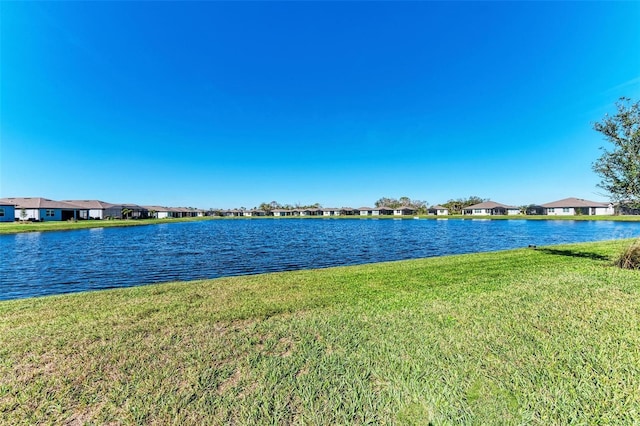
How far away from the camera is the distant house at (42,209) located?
1927 inches

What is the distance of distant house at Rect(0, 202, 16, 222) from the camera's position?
45.7 m

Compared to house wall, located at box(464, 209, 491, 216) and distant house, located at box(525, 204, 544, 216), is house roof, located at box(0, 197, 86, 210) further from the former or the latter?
distant house, located at box(525, 204, 544, 216)

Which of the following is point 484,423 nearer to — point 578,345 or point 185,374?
point 578,345

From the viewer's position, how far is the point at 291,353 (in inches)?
150

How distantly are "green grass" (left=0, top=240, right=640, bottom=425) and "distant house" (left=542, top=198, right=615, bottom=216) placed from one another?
88744mm

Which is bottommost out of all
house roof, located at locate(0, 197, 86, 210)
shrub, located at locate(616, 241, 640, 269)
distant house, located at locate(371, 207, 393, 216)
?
shrub, located at locate(616, 241, 640, 269)

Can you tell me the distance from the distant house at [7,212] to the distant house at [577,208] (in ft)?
382

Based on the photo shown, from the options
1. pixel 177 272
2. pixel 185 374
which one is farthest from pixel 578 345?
pixel 177 272

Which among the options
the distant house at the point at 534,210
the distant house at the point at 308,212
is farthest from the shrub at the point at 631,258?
the distant house at the point at 308,212

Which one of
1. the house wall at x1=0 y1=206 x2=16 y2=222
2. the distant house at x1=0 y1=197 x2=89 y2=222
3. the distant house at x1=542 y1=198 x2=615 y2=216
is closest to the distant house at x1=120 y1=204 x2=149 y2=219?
the distant house at x1=0 y1=197 x2=89 y2=222

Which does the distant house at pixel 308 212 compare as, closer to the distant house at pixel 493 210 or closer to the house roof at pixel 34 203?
the distant house at pixel 493 210

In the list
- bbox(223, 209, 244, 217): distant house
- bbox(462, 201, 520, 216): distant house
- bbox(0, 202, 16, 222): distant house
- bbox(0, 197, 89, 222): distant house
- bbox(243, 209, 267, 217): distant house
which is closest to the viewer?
bbox(0, 202, 16, 222): distant house

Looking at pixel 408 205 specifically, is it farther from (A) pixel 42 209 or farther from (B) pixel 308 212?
(A) pixel 42 209

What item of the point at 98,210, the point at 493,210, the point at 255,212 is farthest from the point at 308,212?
the point at 98,210
